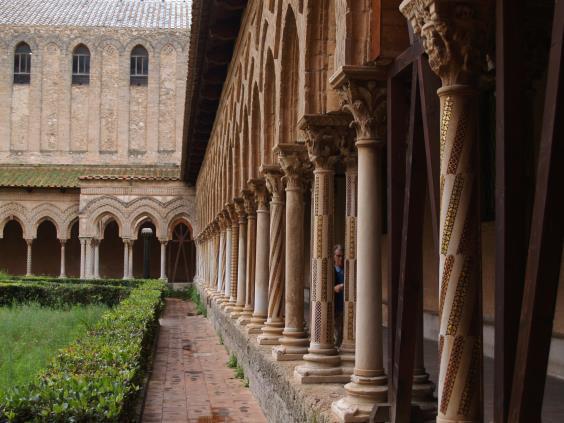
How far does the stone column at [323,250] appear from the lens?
6945 millimetres

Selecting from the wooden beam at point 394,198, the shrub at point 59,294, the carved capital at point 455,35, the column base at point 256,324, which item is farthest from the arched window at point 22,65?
the carved capital at point 455,35

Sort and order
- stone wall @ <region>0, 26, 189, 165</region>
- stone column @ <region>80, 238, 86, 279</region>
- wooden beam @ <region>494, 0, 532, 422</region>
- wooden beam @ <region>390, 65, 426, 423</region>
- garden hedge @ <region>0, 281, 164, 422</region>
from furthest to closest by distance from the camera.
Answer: stone wall @ <region>0, 26, 189, 165</region>, stone column @ <region>80, 238, 86, 279</region>, garden hedge @ <region>0, 281, 164, 422</region>, wooden beam @ <region>390, 65, 426, 423</region>, wooden beam @ <region>494, 0, 532, 422</region>

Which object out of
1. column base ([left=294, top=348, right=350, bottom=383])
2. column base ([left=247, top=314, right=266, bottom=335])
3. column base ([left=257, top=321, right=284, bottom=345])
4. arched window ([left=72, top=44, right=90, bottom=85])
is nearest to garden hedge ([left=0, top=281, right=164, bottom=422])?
column base ([left=294, top=348, right=350, bottom=383])

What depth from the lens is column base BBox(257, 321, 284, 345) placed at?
32.8 ft

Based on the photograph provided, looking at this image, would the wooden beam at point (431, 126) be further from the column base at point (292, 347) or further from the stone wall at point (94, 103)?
the stone wall at point (94, 103)

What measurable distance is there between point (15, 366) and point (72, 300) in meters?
14.0

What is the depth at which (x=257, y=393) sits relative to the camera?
933 cm

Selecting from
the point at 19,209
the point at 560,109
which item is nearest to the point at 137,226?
the point at 19,209

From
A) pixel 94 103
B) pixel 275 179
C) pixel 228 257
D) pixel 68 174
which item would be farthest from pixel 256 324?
pixel 94 103

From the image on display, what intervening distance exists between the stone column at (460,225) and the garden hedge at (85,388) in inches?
80.4

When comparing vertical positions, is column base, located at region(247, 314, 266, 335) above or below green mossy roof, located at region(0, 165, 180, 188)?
below

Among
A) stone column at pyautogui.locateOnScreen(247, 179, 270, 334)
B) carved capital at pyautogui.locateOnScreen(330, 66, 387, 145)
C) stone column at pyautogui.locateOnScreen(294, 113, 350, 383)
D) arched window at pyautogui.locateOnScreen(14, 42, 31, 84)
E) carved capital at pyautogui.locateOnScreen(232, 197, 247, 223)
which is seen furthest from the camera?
arched window at pyautogui.locateOnScreen(14, 42, 31, 84)

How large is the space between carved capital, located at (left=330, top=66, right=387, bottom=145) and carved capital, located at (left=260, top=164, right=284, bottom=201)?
4.69 m

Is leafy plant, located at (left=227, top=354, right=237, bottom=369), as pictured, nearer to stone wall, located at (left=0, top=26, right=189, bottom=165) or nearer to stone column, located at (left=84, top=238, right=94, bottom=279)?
stone column, located at (left=84, top=238, right=94, bottom=279)
